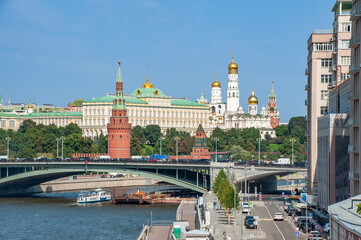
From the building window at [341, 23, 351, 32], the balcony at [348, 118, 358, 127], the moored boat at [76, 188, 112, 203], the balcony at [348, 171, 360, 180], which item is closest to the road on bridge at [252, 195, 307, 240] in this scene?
the balcony at [348, 171, 360, 180]

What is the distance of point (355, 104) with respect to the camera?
57.4 m

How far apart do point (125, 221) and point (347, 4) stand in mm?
37359

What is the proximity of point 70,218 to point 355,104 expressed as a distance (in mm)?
49908

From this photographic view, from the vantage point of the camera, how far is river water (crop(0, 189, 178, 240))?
83188 millimetres

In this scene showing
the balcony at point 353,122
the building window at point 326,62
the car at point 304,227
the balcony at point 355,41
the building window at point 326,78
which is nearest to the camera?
the balcony at point 355,41

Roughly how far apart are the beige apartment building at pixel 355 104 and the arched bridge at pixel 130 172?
151ft

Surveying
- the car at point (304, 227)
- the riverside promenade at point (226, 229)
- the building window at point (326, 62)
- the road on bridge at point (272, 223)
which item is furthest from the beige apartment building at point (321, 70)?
the car at point (304, 227)

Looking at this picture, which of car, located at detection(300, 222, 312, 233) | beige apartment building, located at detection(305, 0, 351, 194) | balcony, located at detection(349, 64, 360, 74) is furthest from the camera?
beige apartment building, located at detection(305, 0, 351, 194)

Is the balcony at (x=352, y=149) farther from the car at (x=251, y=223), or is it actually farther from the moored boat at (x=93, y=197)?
the moored boat at (x=93, y=197)

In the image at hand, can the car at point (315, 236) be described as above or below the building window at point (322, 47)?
below

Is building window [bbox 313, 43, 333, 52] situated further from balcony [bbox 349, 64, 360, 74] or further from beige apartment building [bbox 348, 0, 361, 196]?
balcony [bbox 349, 64, 360, 74]

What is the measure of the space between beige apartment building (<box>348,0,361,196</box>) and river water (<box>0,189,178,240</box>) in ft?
98.8

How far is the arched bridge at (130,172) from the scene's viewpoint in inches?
4296

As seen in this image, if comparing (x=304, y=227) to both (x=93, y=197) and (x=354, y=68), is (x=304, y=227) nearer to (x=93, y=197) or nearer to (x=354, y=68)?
(x=354, y=68)
